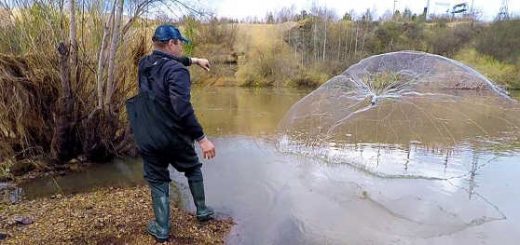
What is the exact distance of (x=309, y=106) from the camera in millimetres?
6918

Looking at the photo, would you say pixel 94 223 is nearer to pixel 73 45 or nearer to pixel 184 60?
pixel 184 60

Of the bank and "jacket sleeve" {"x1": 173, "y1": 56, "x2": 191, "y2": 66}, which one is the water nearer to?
the bank

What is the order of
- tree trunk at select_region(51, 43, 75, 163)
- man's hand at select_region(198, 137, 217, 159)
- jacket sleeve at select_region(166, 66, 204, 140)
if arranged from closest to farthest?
jacket sleeve at select_region(166, 66, 204, 140) < man's hand at select_region(198, 137, 217, 159) < tree trunk at select_region(51, 43, 75, 163)

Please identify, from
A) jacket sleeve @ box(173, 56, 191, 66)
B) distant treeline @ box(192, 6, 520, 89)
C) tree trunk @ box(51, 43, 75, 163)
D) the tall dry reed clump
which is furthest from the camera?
distant treeline @ box(192, 6, 520, 89)

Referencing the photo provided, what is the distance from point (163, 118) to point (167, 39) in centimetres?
72

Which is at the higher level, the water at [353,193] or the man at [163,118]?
the man at [163,118]

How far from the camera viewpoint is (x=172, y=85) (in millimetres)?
3457

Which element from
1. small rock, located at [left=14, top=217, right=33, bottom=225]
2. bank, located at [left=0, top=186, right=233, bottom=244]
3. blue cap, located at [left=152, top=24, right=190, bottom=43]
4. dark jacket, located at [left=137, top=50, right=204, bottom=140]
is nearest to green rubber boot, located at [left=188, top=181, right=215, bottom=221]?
bank, located at [left=0, top=186, right=233, bottom=244]

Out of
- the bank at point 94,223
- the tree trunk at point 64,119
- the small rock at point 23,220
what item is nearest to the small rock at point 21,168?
the tree trunk at point 64,119

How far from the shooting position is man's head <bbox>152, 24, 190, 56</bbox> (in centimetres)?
369

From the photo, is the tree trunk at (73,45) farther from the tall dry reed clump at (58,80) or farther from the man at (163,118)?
the man at (163,118)

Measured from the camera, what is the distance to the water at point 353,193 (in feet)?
14.0

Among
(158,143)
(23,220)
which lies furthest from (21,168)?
(158,143)

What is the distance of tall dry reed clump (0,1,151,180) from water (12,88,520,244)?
0.68 m
